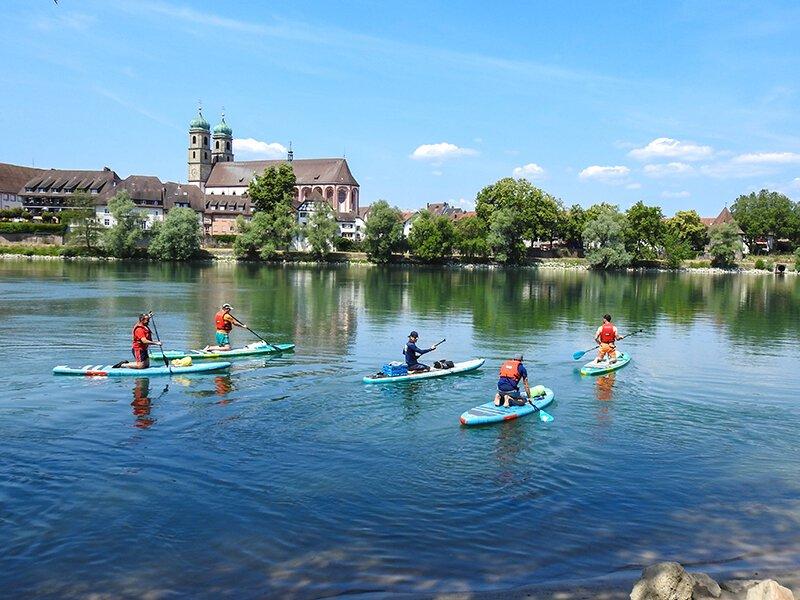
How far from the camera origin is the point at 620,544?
11914mm

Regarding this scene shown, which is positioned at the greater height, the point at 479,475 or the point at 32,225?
the point at 32,225

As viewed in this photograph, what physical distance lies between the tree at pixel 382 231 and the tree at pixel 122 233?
3870 cm

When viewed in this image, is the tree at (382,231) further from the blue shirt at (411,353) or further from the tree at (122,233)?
the blue shirt at (411,353)

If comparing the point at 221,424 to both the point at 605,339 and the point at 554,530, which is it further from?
the point at 605,339

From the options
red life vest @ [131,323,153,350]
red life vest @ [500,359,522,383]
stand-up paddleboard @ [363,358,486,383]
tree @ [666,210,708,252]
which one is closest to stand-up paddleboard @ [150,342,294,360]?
red life vest @ [131,323,153,350]

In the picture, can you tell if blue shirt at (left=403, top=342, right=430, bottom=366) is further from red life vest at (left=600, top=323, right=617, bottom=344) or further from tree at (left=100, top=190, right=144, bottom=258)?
tree at (left=100, top=190, right=144, bottom=258)

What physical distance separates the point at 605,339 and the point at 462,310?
911 inches

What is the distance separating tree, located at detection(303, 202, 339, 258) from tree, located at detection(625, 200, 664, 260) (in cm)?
5441

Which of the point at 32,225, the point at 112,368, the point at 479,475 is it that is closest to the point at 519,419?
the point at 479,475

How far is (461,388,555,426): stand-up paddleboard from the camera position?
61.4 ft

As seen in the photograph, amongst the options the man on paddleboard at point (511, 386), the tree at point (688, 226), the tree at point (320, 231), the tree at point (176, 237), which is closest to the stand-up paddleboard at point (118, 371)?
the man on paddleboard at point (511, 386)

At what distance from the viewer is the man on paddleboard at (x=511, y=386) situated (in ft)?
65.3

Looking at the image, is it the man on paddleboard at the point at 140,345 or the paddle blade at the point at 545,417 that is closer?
the paddle blade at the point at 545,417

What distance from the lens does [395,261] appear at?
415 feet
